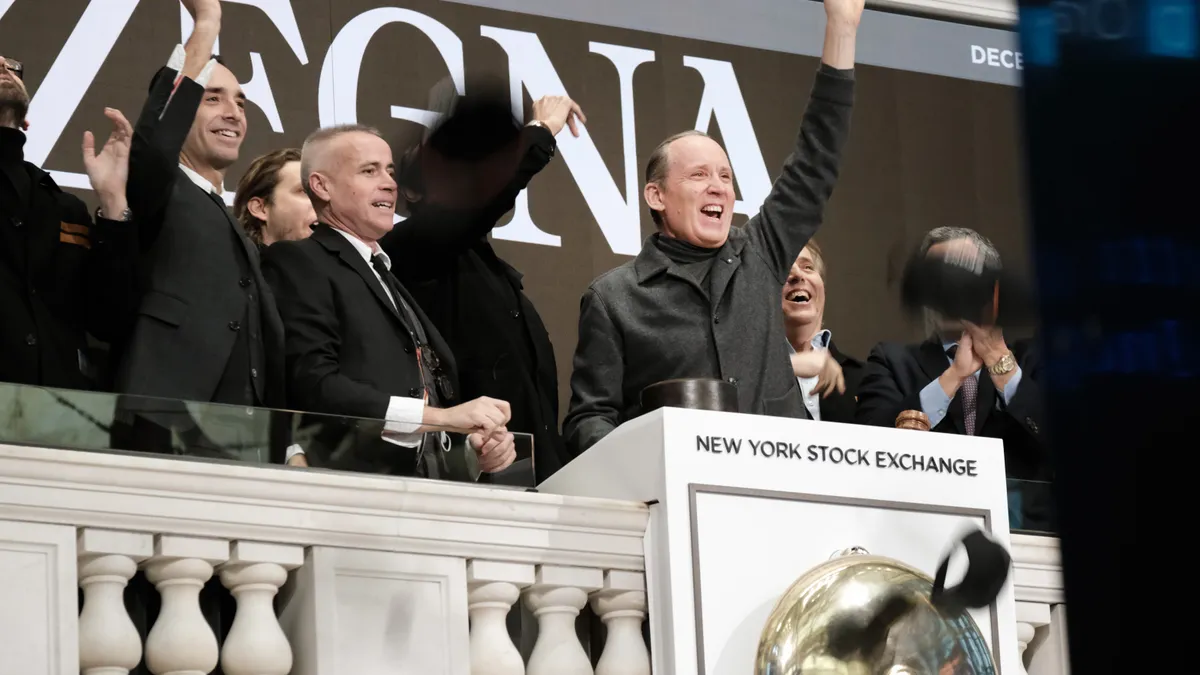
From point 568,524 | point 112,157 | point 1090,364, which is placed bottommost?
point 1090,364

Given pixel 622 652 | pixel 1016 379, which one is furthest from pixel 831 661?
pixel 1016 379

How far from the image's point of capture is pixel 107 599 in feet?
8.42

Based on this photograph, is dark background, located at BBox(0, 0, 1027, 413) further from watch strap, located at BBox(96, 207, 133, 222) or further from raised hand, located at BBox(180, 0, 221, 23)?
watch strap, located at BBox(96, 207, 133, 222)

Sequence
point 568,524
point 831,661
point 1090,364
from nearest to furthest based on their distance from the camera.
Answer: point 1090,364 < point 831,661 < point 568,524

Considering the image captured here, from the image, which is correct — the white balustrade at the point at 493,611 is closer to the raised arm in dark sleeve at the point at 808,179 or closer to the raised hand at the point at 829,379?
the raised arm in dark sleeve at the point at 808,179

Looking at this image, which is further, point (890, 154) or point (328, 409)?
point (890, 154)

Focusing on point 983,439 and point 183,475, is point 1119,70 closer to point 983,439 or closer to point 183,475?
point 183,475

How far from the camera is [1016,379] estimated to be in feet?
14.2

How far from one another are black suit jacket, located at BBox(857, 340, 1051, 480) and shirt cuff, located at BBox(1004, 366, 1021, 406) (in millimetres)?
11

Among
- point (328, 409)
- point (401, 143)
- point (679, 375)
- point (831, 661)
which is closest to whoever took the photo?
point (831, 661)

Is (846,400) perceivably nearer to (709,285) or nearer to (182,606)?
(709,285)

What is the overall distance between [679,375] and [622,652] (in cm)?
93

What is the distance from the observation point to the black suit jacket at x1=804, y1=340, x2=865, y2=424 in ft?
15.3

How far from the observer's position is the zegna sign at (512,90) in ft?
16.8
